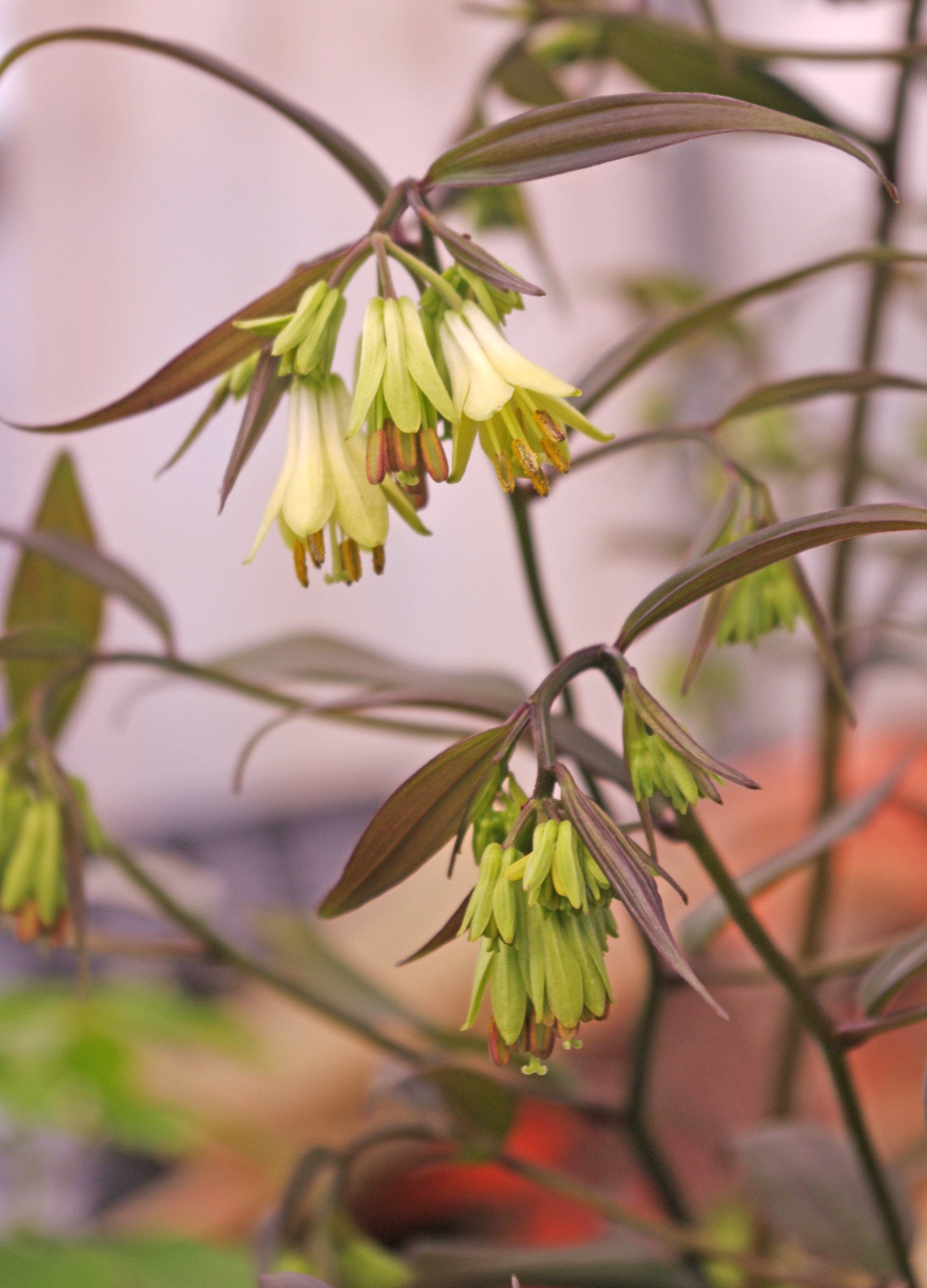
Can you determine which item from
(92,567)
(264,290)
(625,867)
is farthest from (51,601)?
(264,290)

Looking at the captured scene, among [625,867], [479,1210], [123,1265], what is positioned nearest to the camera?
[625,867]

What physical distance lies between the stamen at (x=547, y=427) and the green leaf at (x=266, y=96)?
0.10 meters

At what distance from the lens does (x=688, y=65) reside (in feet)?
1.44

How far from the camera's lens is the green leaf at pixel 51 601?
0.44 metres

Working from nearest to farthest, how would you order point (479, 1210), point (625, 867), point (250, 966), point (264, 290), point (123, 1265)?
point (625, 867)
point (250, 966)
point (123, 1265)
point (479, 1210)
point (264, 290)

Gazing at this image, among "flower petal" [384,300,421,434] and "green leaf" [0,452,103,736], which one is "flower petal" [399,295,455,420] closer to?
"flower petal" [384,300,421,434]

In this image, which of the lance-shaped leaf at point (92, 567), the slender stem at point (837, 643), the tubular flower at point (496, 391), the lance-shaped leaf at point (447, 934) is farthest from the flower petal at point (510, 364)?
the slender stem at point (837, 643)

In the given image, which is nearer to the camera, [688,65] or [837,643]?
[688,65]

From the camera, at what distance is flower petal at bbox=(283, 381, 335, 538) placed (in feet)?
0.78

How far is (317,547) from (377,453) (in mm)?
29

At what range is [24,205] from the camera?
2.03 metres

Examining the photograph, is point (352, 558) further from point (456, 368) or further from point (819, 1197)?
point (819, 1197)

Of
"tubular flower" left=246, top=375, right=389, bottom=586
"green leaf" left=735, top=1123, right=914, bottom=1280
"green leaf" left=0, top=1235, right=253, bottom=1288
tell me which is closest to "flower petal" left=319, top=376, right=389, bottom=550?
"tubular flower" left=246, top=375, right=389, bottom=586

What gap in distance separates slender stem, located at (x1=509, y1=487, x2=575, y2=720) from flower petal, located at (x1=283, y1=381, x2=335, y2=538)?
3.5 inches
